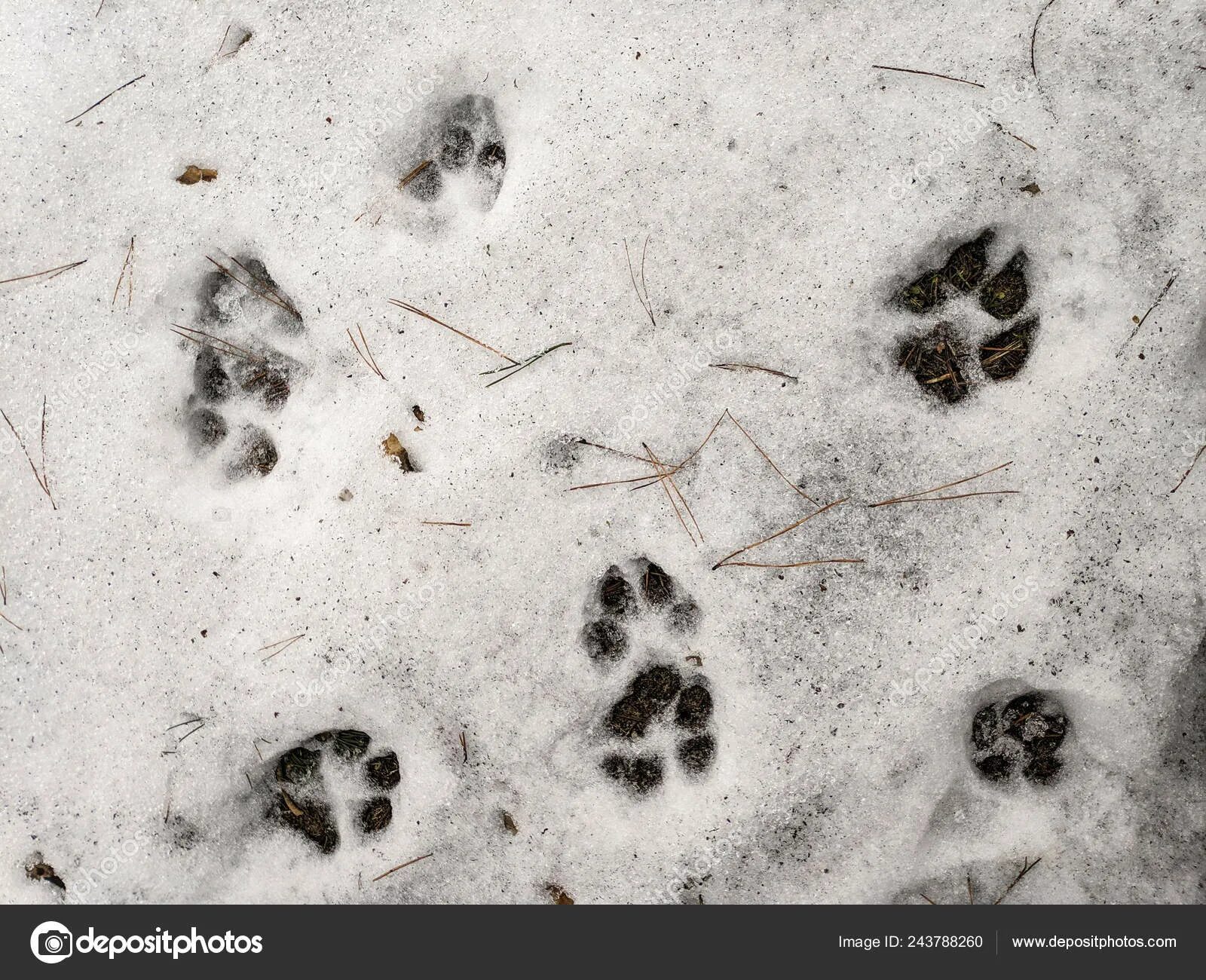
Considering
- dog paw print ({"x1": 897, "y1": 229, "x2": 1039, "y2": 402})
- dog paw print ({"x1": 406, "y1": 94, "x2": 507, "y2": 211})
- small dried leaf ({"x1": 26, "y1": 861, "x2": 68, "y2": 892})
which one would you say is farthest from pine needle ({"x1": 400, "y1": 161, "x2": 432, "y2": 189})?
small dried leaf ({"x1": 26, "y1": 861, "x2": 68, "y2": 892})

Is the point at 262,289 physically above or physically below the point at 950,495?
above

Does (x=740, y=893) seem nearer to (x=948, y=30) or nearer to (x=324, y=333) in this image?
(x=324, y=333)

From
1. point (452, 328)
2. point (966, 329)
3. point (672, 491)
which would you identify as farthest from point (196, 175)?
point (966, 329)

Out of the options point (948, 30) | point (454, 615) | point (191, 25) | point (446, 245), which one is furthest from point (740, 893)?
point (191, 25)

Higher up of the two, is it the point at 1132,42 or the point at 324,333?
the point at 1132,42

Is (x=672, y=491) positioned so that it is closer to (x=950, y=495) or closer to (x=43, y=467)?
(x=950, y=495)

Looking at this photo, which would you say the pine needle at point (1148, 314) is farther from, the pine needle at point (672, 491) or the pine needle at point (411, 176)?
the pine needle at point (411, 176)

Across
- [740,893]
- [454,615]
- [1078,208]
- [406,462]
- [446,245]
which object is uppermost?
[1078,208]
